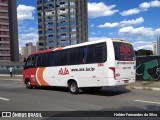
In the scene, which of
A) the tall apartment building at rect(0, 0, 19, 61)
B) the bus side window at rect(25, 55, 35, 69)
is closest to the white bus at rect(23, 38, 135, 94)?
the bus side window at rect(25, 55, 35, 69)

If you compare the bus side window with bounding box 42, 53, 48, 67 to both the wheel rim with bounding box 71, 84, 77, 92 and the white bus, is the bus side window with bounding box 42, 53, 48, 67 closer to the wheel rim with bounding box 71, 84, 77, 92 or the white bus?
the white bus

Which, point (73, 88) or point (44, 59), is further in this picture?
point (44, 59)

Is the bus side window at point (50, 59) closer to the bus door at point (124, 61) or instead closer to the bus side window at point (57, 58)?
the bus side window at point (57, 58)

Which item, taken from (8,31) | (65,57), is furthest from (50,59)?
(8,31)

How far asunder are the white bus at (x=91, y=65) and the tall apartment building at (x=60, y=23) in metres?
108

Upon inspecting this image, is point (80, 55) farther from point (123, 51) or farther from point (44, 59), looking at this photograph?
point (44, 59)

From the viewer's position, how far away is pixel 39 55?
18.2 m

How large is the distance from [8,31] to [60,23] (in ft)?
90.4

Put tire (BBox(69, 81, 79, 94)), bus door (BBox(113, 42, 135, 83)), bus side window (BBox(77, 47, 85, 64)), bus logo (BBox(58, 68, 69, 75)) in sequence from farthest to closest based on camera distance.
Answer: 1. bus logo (BBox(58, 68, 69, 75))
2. tire (BBox(69, 81, 79, 94))
3. bus side window (BBox(77, 47, 85, 64))
4. bus door (BBox(113, 42, 135, 83))

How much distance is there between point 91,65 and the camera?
13797mm

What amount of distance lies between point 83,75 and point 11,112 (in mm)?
5556

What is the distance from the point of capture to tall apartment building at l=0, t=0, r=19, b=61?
363 ft

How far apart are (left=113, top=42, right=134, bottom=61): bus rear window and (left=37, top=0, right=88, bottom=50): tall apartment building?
110141mm

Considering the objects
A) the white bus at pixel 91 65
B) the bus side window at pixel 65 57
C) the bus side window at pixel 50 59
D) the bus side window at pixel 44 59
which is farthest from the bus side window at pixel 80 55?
the bus side window at pixel 44 59
